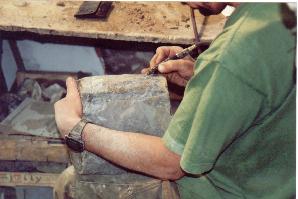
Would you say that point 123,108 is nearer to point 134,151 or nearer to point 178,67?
point 134,151

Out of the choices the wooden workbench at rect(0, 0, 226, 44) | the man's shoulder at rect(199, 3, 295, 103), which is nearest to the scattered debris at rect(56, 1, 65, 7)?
the wooden workbench at rect(0, 0, 226, 44)

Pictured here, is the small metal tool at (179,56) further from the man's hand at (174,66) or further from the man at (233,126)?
the man at (233,126)

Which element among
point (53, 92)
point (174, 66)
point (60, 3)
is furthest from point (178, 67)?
point (53, 92)

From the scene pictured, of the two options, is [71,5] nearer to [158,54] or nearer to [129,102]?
[158,54]

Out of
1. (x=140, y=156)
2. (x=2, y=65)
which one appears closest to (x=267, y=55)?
(x=140, y=156)

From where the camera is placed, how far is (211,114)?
1.01 metres

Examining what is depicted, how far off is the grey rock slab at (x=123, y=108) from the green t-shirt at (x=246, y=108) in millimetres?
208

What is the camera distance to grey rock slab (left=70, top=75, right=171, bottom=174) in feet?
4.44

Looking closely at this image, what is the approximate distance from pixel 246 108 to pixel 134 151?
410mm

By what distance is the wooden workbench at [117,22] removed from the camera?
1904 millimetres

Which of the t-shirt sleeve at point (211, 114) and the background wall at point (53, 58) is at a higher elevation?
the t-shirt sleeve at point (211, 114)

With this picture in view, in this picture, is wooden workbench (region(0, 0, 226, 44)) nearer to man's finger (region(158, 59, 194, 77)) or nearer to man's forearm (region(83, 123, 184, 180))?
man's finger (region(158, 59, 194, 77))

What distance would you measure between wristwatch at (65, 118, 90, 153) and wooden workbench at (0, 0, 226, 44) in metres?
0.67

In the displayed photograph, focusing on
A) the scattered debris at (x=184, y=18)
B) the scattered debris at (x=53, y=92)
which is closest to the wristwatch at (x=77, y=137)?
the scattered debris at (x=184, y=18)
